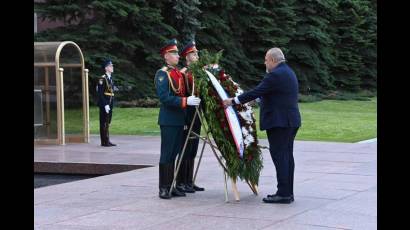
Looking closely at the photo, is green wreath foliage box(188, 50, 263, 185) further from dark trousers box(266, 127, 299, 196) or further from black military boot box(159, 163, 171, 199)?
black military boot box(159, 163, 171, 199)

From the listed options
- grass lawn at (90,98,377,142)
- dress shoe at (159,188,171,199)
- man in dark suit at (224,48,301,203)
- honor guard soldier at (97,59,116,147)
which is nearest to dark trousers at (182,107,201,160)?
dress shoe at (159,188,171,199)

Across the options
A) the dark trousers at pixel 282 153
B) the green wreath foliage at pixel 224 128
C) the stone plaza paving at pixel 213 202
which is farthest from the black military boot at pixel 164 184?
the dark trousers at pixel 282 153

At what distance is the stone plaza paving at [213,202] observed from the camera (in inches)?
304

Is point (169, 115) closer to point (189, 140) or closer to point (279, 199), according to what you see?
point (189, 140)

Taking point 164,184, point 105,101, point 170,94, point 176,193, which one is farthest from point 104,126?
point 170,94

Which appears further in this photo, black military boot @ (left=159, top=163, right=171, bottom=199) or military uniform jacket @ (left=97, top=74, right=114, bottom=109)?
military uniform jacket @ (left=97, top=74, right=114, bottom=109)

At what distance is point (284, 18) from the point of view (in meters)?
39.7

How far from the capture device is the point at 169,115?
9.42m

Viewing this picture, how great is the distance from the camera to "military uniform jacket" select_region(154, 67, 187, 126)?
921cm

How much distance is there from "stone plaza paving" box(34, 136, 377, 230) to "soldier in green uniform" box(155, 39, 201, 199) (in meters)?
0.32

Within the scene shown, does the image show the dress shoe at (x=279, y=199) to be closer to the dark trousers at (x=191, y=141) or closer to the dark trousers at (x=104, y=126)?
the dark trousers at (x=191, y=141)

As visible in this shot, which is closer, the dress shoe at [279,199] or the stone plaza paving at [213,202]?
the stone plaza paving at [213,202]

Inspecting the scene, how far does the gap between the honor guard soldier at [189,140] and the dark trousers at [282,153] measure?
1.23 metres
